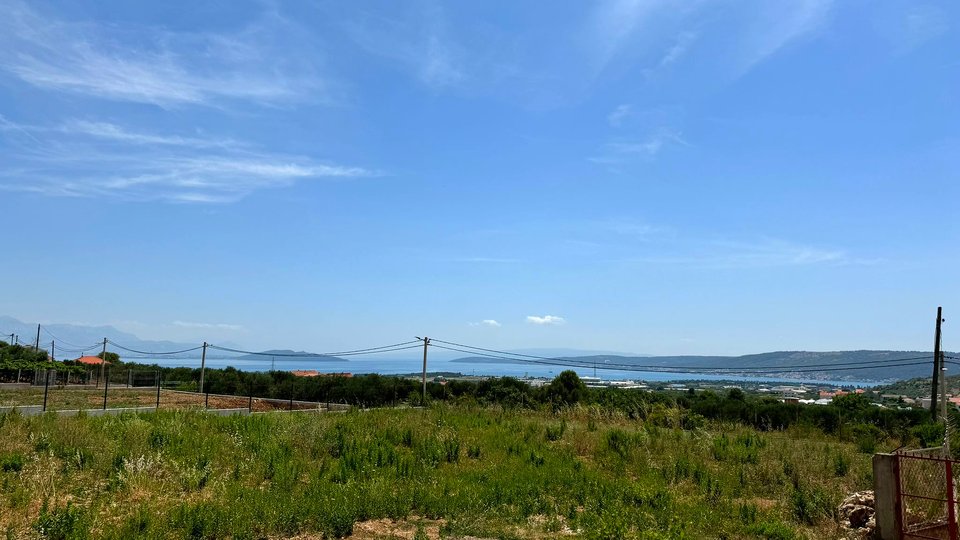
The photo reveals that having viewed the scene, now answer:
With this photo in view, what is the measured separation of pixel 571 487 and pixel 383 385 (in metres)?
32.0

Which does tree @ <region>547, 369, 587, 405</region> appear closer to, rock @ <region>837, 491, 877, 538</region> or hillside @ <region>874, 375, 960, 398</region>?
rock @ <region>837, 491, 877, 538</region>

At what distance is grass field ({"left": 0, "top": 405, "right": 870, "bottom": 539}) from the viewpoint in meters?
9.91

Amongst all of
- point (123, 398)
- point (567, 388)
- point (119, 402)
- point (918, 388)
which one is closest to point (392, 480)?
point (119, 402)

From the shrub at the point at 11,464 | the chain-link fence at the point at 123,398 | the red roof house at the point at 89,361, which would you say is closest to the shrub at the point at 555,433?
the chain-link fence at the point at 123,398

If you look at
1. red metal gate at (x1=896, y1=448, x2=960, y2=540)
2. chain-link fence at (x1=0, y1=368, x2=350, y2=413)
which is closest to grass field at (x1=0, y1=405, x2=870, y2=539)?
red metal gate at (x1=896, y1=448, x2=960, y2=540)

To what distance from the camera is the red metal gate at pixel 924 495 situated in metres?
10.1

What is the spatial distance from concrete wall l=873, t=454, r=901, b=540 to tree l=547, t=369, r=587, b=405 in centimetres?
2593

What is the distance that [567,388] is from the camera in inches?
1522

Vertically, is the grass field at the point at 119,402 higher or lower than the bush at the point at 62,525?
lower

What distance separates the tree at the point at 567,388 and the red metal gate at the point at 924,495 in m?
25.8

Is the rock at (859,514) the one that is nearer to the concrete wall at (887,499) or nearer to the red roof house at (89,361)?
the concrete wall at (887,499)

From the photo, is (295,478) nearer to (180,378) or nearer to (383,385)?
(383,385)

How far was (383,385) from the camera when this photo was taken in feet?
144

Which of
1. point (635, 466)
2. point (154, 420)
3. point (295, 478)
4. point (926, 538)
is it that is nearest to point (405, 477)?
point (295, 478)
